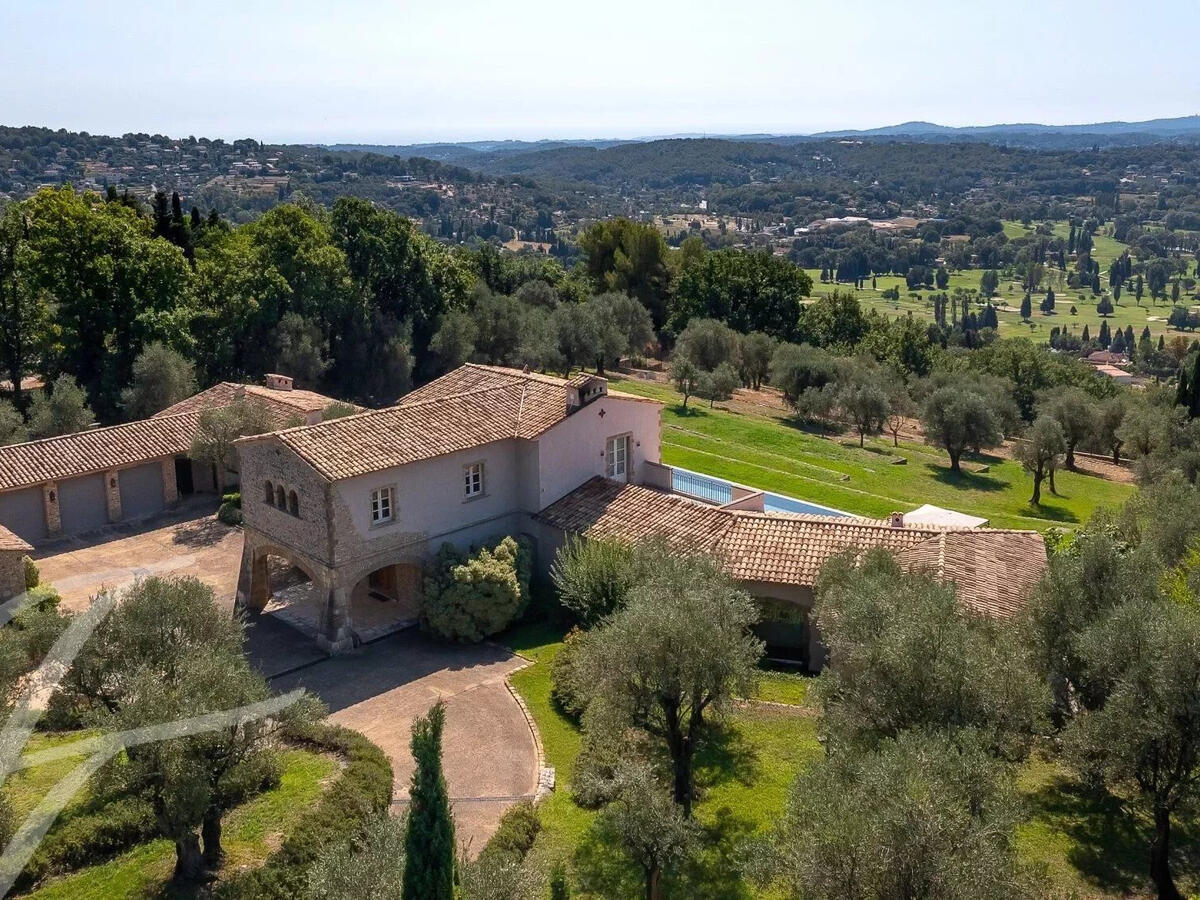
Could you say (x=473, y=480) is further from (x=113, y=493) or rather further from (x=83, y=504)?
(x=83, y=504)

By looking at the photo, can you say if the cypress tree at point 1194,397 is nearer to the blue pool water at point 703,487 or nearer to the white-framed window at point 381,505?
the blue pool water at point 703,487

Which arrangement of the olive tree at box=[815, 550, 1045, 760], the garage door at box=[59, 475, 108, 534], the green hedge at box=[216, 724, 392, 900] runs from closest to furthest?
the olive tree at box=[815, 550, 1045, 760] < the green hedge at box=[216, 724, 392, 900] < the garage door at box=[59, 475, 108, 534]

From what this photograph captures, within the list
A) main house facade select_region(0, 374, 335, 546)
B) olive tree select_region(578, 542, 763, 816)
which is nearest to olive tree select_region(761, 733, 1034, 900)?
olive tree select_region(578, 542, 763, 816)

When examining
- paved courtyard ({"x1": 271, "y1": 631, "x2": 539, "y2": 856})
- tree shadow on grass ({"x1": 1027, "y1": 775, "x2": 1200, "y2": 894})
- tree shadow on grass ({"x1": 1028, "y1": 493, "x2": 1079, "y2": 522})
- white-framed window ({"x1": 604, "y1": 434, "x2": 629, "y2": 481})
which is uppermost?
white-framed window ({"x1": 604, "y1": 434, "x2": 629, "y2": 481})

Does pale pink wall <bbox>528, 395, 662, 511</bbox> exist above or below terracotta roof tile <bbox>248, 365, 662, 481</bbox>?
below

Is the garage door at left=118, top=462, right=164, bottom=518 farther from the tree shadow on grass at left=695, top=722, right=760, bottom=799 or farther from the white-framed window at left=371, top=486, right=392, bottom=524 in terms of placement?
the tree shadow on grass at left=695, top=722, right=760, bottom=799
